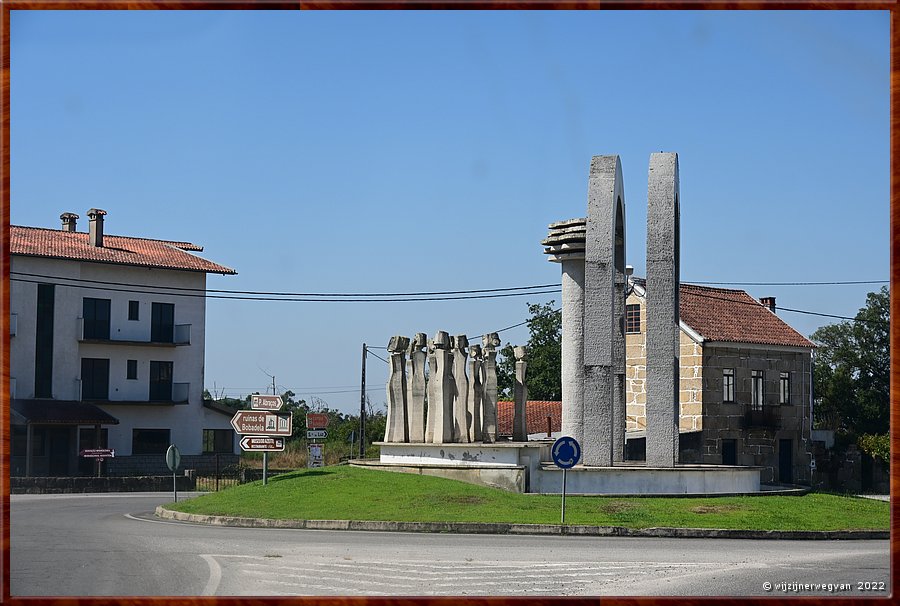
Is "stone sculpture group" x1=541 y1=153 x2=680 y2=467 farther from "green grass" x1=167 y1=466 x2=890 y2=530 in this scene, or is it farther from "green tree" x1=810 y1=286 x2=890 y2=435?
"green tree" x1=810 y1=286 x2=890 y2=435

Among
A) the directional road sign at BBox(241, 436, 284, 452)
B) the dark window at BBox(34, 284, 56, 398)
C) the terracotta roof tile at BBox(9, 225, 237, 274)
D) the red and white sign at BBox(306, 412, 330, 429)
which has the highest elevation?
the terracotta roof tile at BBox(9, 225, 237, 274)

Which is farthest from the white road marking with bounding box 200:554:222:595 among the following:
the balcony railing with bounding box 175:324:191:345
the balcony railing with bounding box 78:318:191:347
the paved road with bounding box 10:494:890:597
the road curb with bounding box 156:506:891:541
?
→ the balcony railing with bounding box 175:324:191:345

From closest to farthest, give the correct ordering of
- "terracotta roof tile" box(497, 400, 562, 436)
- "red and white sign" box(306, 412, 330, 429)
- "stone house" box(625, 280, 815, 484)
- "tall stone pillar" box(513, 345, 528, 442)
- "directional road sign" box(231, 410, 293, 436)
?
"directional road sign" box(231, 410, 293, 436), "tall stone pillar" box(513, 345, 528, 442), "red and white sign" box(306, 412, 330, 429), "stone house" box(625, 280, 815, 484), "terracotta roof tile" box(497, 400, 562, 436)

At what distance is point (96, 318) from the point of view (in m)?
51.8

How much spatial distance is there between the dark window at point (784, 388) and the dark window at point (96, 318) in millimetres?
29967

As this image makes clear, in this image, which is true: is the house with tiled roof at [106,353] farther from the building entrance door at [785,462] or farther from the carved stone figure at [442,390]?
the building entrance door at [785,462]

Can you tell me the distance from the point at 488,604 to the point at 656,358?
20451mm

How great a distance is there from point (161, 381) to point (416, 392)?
24.8 metres

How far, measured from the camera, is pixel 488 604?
22.1 ft

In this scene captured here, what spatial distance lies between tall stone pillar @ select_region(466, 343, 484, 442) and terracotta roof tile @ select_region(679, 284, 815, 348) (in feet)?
52.4

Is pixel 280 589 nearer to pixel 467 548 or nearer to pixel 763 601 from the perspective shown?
pixel 467 548

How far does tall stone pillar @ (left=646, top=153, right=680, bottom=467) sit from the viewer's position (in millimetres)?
26438

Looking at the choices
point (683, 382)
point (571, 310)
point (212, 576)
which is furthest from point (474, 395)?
point (212, 576)

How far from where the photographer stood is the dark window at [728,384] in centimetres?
4694
